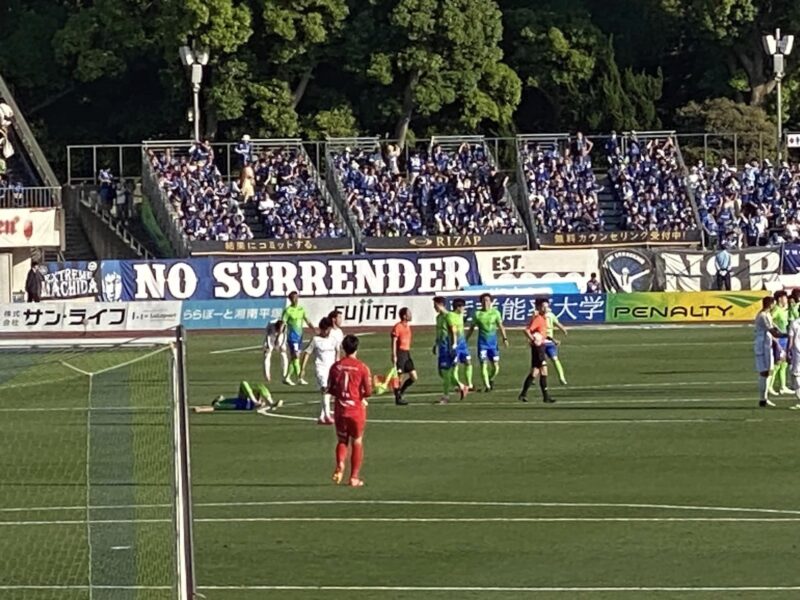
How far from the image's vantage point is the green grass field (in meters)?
18.2

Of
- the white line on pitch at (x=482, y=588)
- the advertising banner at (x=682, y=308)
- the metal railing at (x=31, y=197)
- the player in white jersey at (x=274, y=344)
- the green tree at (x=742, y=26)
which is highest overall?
the green tree at (x=742, y=26)

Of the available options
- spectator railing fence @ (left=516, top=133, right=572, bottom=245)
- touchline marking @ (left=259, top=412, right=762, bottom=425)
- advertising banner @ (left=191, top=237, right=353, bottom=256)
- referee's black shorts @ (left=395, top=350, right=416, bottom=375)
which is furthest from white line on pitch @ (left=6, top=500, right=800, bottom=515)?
spectator railing fence @ (left=516, top=133, right=572, bottom=245)

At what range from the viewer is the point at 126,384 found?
36219 mm

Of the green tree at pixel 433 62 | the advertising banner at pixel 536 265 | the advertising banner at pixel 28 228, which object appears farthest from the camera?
the green tree at pixel 433 62

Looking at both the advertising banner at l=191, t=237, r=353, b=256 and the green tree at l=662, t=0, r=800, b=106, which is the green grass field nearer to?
the advertising banner at l=191, t=237, r=353, b=256

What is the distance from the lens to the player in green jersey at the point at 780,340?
33844 millimetres

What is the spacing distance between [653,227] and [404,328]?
33.0m

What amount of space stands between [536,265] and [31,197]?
16.2 meters

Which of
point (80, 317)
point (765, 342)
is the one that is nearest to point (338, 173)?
point (80, 317)

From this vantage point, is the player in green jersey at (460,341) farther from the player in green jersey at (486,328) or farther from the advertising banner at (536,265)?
the advertising banner at (536,265)

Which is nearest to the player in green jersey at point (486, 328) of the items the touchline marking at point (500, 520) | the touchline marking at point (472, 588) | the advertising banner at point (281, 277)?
the touchline marking at point (500, 520)

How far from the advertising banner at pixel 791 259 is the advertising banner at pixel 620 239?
339 cm

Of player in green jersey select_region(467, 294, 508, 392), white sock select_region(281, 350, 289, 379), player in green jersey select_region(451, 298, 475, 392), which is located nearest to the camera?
player in green jersey select_region(451, 298, 475, 392)

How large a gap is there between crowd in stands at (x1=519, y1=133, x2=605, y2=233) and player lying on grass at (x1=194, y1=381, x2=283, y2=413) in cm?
3228
